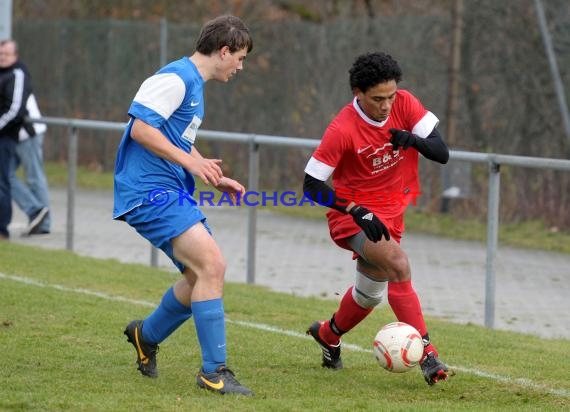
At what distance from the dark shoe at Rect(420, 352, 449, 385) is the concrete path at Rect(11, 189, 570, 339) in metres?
1.77

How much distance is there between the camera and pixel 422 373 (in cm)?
695

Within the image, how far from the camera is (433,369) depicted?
21.8ft

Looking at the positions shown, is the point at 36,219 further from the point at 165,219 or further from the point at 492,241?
the point at 165,219

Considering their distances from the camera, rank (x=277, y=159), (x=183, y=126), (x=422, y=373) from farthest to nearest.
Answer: (x=277, y=159)
(x=422, y=373)
(x=183, y=126)

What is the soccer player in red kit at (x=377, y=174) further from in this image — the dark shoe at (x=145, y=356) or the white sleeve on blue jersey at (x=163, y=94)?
the dark shoe at (x=145, y=356)

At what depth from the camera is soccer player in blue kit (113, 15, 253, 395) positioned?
20.4 feet

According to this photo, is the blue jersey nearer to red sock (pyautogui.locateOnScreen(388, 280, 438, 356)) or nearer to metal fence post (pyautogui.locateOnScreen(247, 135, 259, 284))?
red sock (pyautogui.locateOnScreen(388, 280, 438, 356))

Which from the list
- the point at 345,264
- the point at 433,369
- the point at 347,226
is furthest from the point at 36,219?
the point at 433,369

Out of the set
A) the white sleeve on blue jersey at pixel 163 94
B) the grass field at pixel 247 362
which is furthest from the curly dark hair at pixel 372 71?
the grass field at pixel 247 362

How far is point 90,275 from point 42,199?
338cm

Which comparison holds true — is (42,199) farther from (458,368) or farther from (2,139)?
(458,368)

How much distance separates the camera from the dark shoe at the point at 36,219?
45.6 ft


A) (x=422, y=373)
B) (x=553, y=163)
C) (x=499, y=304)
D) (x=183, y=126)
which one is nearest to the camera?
(x=183, y=126)

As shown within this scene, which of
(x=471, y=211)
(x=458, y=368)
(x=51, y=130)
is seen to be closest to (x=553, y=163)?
(x=458, y=368)
